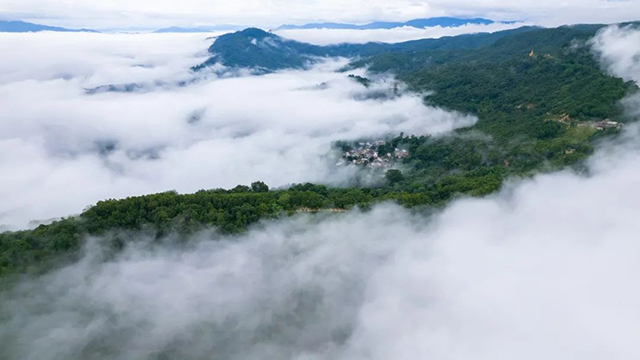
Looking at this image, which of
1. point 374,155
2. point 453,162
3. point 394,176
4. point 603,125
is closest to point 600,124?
point 603,125

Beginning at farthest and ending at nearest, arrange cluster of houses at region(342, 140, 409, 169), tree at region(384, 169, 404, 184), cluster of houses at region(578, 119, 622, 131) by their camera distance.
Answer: cluster of houses at region(342, 140, 409, 169)
tree at region(384, 169, 404, 184)
cluster of houses at region(578, 119, 622, 131)

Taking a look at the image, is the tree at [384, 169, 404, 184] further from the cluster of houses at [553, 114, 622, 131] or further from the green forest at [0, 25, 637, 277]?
the cluster of houses at [553, 114, 622, 131]

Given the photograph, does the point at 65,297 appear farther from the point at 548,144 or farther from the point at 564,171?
the point at 548,144

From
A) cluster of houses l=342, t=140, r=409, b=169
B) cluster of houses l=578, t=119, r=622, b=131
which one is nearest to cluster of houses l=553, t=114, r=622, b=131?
cluster of houses l=578, t=119, r=622, b=131

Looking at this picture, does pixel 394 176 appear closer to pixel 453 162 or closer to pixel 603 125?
pixel 453 162

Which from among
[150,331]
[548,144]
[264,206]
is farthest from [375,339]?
[548,144]

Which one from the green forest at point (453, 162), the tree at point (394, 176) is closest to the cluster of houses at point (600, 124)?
the green forest at point (453, 162)
